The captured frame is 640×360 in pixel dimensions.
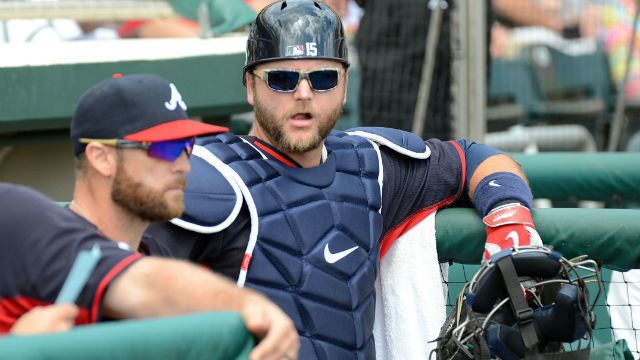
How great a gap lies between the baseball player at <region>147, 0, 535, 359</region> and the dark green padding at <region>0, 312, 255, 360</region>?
941mm

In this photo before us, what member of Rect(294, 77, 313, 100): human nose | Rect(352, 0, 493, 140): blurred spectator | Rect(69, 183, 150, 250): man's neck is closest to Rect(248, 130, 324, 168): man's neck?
Rect(294, 77, 313, 100): human nose

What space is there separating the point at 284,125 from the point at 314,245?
0.35 meters

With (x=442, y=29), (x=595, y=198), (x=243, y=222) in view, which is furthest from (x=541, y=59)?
(x=243, y=222)

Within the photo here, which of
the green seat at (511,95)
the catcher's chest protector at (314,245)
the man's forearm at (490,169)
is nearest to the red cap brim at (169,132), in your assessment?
the catcher's chest protector at (314,245)

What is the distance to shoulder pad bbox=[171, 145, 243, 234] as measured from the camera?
3.14m

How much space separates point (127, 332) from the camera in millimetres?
1972

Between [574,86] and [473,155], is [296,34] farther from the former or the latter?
[574,86]

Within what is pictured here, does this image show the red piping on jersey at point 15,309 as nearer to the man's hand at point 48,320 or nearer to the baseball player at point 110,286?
the baseball player at point 110,286

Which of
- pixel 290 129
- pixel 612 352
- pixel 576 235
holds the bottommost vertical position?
pixel 612 352

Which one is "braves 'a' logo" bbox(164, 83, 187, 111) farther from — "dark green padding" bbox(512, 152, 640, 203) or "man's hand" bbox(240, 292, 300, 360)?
"dark green padding" bbox(512, 152, 640, 203)

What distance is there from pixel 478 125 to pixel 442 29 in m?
0.57

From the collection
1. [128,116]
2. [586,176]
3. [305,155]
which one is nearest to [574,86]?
[586,176]

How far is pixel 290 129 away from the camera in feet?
11.1

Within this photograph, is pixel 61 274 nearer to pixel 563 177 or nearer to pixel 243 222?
pixel 243 222
